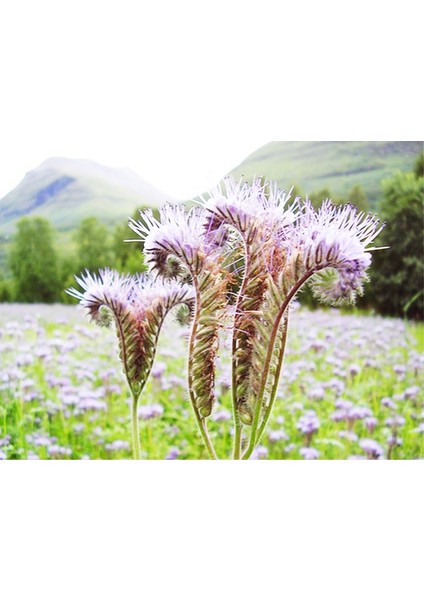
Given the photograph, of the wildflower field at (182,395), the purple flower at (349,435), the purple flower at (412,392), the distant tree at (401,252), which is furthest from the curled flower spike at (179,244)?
the purple flower at (412,392)

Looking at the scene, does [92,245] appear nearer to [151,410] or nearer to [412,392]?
[151,410]

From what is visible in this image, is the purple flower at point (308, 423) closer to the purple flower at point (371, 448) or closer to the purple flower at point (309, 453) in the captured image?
the purple flower at point (309, 453)

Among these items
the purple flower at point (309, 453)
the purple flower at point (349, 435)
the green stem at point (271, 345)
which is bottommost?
the purple flower at point (309, 453)

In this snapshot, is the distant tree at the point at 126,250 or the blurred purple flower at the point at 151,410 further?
the blurred purple flower at the point at 151,410

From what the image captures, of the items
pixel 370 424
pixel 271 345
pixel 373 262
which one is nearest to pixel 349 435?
pixel 370 424

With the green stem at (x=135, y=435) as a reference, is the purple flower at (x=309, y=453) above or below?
below
